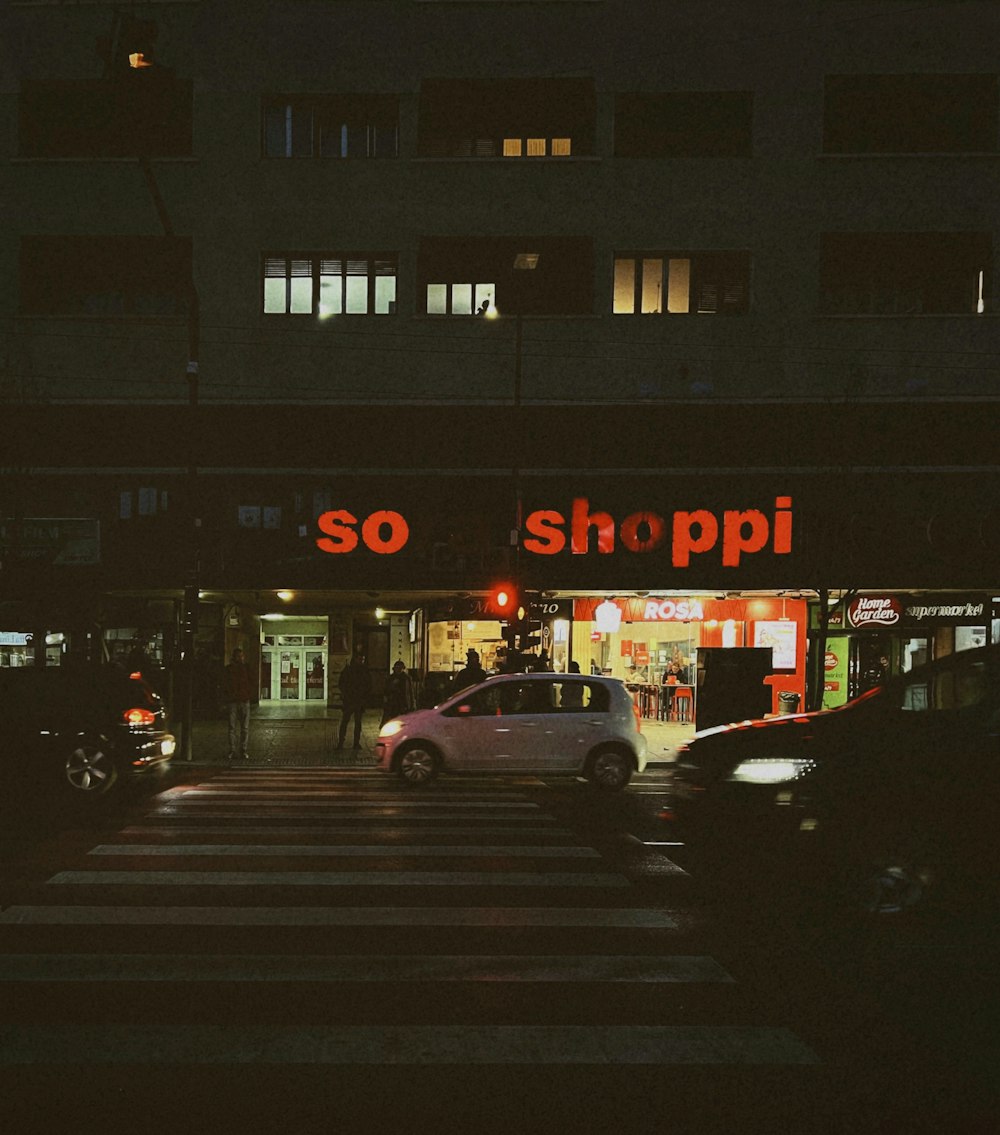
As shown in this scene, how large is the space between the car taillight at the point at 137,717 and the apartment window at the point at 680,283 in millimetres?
16471

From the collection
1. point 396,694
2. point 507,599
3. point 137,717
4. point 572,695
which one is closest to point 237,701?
point 396,694

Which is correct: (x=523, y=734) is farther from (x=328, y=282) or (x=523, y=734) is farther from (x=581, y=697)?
(x=328, y=282)

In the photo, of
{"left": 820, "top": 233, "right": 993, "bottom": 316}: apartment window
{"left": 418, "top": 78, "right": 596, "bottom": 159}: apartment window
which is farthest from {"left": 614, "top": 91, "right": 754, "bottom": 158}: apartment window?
{"left": 820, "top": 233, "right": 993, "bottom": 316}: apartment window

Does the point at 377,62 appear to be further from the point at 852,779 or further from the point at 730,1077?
the point at 730,1077

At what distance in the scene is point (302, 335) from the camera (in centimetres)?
2650

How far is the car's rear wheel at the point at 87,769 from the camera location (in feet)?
43.4

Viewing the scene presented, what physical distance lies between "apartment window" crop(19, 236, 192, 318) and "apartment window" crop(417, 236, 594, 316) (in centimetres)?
610

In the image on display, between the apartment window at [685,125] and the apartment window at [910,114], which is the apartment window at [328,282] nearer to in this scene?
the apartment window at [685,125]

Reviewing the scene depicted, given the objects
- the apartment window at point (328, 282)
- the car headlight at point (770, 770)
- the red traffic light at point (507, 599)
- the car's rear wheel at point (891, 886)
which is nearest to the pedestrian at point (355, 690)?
the red traffic light at point (507, 599)

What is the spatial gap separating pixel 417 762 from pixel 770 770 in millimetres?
8378

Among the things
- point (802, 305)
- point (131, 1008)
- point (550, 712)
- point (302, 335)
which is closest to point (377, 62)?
point (302, 335)

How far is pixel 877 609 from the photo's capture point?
2561 cm

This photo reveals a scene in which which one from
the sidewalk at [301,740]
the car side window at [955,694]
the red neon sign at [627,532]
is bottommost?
the sidewalk at [301,740]

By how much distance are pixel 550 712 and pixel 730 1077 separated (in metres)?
11.1
